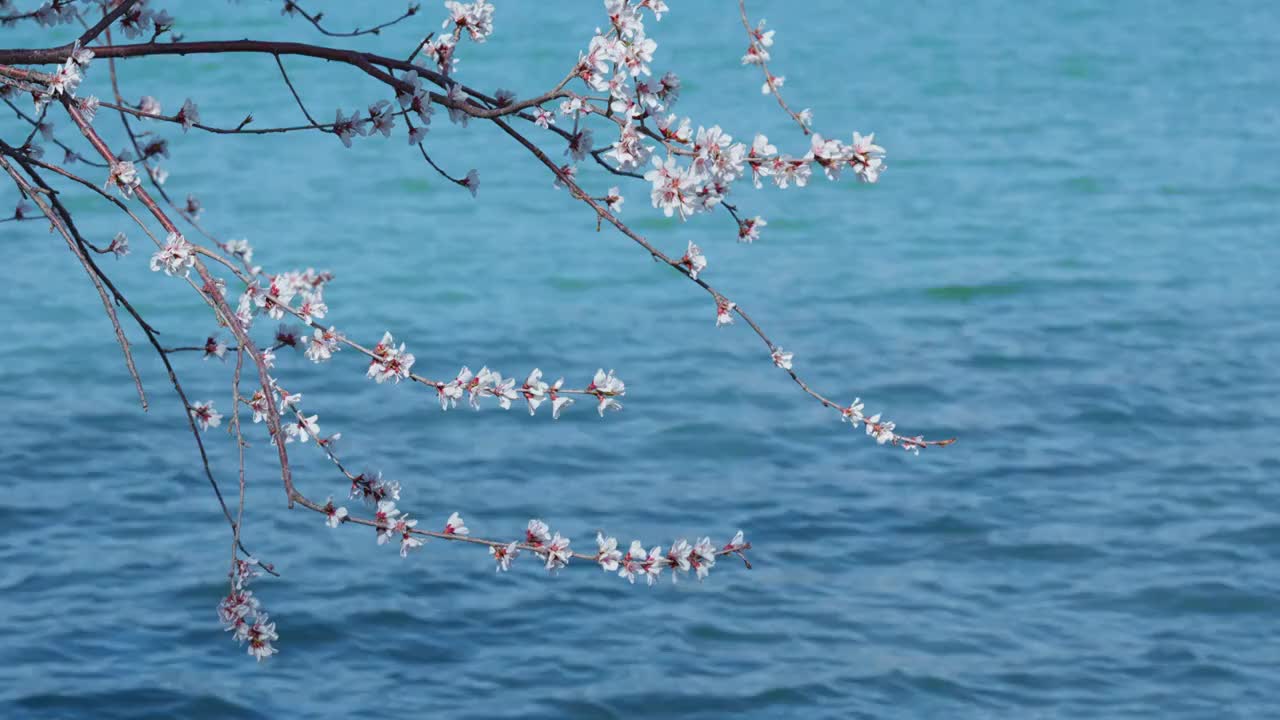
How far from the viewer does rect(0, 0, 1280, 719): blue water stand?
5.20 m

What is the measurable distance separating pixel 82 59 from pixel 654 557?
1365 mm

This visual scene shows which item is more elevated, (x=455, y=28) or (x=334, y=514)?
(x=455, y=28)

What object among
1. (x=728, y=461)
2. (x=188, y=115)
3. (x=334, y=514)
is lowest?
(x=334, y=514)

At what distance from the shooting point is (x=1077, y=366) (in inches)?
319

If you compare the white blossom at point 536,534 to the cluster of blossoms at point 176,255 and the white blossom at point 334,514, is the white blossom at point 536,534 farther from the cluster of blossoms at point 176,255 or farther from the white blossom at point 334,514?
the cluster of blossoms at point 176,255

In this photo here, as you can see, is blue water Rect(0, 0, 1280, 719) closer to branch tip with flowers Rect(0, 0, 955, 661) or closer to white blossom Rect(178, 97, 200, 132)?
branch tip with flowers Rect(0, 0, 955, 661)

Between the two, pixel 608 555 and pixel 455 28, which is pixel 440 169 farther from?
pixel 608 555

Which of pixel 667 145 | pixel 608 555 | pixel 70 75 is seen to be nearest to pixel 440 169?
pixel 667 145

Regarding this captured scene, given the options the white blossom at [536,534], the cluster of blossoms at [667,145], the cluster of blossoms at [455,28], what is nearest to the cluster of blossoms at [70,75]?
the cluster of blossoms at [455,28]

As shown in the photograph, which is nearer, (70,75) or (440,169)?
(70,75)

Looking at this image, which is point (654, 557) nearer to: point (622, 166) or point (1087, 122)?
point (622, 166)

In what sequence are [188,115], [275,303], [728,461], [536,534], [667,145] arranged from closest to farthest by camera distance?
[667,145] → [275,303] → [536,534] → [188,115] → [728,461]

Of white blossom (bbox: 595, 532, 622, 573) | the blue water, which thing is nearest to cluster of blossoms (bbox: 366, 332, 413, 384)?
white blossom (bbox: 595, 532, 622, 573)

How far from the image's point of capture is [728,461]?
7004 millimetres
